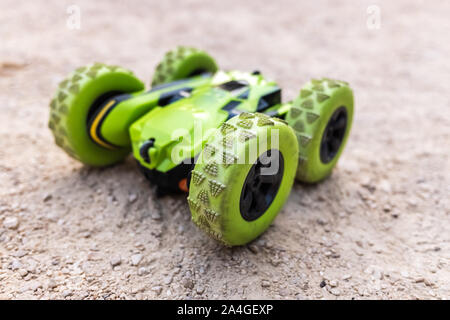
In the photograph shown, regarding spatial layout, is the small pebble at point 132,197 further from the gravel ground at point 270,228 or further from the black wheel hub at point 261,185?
the black wheel hub at point 261,185

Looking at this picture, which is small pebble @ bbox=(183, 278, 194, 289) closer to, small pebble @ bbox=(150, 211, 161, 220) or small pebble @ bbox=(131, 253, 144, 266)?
small pebble @ bbox=(131, 253, 144, 266)

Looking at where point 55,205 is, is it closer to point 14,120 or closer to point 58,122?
point 58,122

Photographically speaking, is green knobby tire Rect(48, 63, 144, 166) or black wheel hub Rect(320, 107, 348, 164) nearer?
green knobby tire Rect(48, 63, 144, 166)

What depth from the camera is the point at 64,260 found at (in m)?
2.69

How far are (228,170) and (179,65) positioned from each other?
2.07 meters

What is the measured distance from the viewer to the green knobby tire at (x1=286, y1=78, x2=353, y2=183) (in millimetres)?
3023

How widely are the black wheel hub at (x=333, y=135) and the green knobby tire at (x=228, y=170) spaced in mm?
883

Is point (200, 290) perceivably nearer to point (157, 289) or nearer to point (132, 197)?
point (157, 289)

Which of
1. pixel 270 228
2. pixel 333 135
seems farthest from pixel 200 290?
pixel 333 135

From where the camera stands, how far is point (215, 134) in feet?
7.79

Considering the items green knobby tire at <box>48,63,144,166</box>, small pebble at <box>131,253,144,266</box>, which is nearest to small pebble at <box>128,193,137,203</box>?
green knobby tire at <box>48,63,144,166</box>

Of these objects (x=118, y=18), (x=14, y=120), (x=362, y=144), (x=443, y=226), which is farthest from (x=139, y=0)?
→ (x=443, y=226)

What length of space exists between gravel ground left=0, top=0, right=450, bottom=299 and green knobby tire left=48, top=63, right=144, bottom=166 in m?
0.38

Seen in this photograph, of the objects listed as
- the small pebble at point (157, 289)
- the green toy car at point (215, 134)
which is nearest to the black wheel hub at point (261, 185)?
the green toy car at point (215, 134)
